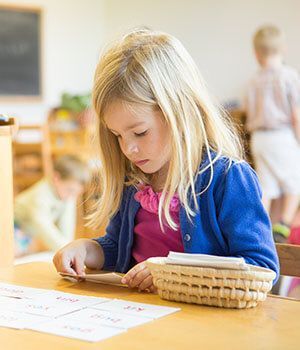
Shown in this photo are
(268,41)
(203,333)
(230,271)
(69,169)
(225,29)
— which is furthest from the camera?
(225,29)

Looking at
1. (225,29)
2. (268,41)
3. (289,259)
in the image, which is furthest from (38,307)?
(225,29)

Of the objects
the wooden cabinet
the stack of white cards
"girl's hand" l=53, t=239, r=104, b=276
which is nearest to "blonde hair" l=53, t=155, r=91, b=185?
the wooden cabinet

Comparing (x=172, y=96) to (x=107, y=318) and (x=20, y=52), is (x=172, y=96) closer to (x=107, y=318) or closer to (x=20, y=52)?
(x=107, y=318)

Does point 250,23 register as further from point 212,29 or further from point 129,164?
point 129,164

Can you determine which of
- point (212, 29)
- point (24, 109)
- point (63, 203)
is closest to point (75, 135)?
point (24, 109)

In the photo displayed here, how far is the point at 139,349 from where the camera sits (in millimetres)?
1049

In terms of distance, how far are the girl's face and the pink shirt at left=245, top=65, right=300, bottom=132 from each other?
138 inches

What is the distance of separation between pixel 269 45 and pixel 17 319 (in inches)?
154

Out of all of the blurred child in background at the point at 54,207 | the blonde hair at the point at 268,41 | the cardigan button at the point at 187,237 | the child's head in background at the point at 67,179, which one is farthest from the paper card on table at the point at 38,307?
the blonde hair at the point at 268,41

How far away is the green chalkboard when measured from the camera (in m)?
7.14

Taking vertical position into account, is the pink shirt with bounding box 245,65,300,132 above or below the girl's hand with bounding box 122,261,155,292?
above

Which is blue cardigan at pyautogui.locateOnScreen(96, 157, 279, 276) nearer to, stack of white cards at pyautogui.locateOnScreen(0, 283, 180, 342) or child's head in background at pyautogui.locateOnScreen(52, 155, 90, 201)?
stack of white cards at pyautogui.locateOnScreen(0, 283, 180, 342)

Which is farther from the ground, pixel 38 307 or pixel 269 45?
pixel 269 45

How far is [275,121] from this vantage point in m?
4.99
